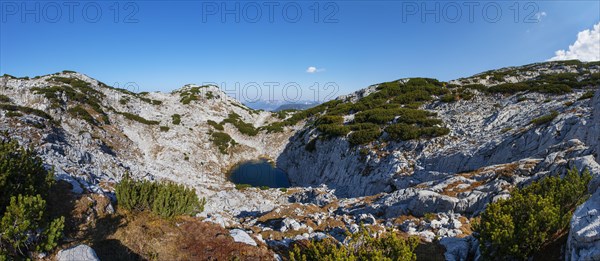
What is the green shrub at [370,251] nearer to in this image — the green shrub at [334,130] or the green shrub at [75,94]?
the green shrub at [334,130]

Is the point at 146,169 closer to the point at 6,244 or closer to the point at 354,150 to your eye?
the point at 354,150

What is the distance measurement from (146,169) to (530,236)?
120 ft

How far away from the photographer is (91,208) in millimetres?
10688

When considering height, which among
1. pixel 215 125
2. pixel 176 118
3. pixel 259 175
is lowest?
pixel 259 175

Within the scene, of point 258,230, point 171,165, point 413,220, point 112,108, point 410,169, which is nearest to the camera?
point 258,230

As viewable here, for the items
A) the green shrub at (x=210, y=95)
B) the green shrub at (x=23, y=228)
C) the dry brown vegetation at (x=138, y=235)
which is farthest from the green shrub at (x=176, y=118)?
the green shrub at (x=23, y=228)

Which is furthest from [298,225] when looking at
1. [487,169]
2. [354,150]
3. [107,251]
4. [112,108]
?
[112,108]

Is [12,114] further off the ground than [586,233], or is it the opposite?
[12,114]

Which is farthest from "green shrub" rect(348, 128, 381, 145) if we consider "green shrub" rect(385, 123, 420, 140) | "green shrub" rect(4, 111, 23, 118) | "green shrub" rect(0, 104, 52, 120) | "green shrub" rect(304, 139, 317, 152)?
"green shrub" rect(0, 104, 52, 120)

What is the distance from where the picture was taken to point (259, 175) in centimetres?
4425

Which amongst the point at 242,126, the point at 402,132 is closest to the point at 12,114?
the point at 242,126

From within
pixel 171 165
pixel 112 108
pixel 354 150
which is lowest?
pixel 171 165

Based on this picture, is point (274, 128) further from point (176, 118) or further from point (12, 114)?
point (12, 114)

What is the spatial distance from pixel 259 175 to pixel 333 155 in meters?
13.2
